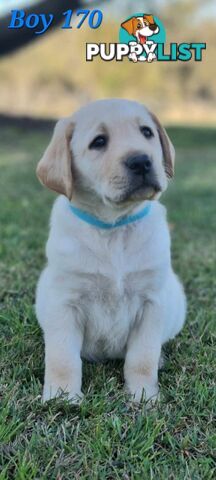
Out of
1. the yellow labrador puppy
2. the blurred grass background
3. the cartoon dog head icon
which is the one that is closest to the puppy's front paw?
the yellow labrador puppy

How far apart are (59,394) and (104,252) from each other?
0.59 meters

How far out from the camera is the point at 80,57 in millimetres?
23250

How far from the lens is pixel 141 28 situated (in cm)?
529

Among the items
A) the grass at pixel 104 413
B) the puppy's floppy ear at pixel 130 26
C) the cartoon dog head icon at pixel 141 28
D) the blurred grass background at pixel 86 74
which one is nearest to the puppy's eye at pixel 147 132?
the grass at pixel 104 413

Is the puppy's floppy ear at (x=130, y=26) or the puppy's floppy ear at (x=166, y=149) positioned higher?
the puppy's floppy ear at (x=130, y=26)

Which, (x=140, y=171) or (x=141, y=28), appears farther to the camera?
(x=141, y=28)

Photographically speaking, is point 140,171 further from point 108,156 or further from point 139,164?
point 108,156

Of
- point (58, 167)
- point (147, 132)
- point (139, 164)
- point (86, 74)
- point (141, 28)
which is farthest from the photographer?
point (86, 74)

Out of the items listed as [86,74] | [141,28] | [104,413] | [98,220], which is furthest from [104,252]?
[86,74]

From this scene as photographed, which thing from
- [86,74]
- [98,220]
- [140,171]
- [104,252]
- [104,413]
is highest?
[86,74]

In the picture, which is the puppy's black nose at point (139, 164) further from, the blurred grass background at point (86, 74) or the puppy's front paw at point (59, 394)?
the blurred grass background at point (86, 74)

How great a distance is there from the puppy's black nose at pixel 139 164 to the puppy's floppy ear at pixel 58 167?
0.27 m

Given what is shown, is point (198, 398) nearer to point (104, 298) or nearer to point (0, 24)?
point (104, 298)

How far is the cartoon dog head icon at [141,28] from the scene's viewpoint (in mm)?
5133
